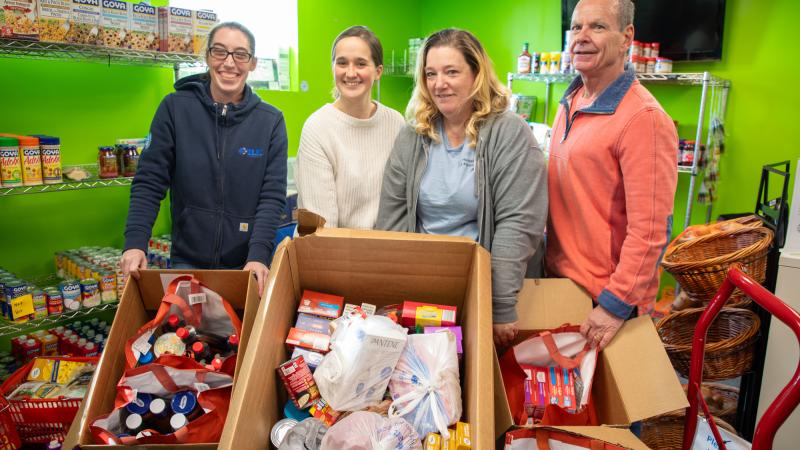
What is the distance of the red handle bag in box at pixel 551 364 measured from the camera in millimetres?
1331

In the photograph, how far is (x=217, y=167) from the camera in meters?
1.90

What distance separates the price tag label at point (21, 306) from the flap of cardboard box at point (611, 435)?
7.92 ft

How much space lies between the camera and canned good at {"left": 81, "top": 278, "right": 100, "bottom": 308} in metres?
2.62

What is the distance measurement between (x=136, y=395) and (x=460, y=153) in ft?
3.41

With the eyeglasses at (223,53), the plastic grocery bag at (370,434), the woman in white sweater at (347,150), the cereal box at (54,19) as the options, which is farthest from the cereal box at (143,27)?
the plastic grocery bag at (370,434)

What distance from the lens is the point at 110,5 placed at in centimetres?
258

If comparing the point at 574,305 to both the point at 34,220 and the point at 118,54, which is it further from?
the point at 34,220

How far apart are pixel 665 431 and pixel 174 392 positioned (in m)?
1.86

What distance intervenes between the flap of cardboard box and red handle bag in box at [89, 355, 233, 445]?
0.74 m

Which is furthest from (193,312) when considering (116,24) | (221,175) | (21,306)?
(116,24)

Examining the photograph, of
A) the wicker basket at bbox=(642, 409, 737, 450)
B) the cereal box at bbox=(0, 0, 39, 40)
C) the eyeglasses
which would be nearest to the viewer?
the eyeglasses

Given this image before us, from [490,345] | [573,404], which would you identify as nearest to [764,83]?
[573,404]

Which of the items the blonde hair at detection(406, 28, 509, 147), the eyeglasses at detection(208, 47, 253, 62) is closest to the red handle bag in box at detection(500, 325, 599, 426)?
the blonde hair at detection(406, 28, 509, 147)

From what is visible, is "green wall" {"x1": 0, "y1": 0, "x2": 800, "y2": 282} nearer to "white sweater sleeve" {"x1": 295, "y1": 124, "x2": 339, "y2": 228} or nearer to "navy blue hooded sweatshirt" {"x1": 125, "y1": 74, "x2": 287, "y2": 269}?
"navy blue hooded sweatshirt" {"x1": 125, "y1": 74, "x2": 287, "y2": 269}
